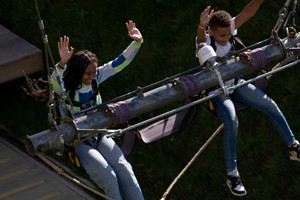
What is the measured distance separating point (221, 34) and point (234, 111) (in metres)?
0.64

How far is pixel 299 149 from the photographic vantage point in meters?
8.76

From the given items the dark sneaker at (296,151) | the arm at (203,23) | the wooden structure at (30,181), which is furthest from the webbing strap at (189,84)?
the wooden structure at (30,181)

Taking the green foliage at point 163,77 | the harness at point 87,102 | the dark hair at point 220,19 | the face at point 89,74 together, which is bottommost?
the green foliage at point 163,77

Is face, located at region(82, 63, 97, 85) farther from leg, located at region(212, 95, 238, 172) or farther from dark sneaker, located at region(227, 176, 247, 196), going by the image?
dark sneaker, located at region(227, 176, 247, 196)

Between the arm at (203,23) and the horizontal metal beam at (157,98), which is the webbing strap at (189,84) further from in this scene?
the arm at (203,23)

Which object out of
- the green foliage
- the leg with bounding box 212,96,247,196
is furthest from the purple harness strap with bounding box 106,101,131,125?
the green foliage

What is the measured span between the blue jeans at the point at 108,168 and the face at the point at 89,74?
18.0 inches

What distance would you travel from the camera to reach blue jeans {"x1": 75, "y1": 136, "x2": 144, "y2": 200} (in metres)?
7.78

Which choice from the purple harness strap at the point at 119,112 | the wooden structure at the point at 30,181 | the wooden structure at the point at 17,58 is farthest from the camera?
the wooden structure at the point at 17,58

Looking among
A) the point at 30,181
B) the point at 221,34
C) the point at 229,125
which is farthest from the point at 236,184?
the point at 30,181

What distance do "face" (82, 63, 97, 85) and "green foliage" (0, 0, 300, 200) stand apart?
3.61 meters

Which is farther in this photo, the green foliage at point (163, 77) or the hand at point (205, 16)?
the green foliage at point (163, 77)

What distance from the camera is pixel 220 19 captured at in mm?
8320

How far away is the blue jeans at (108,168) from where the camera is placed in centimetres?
778
